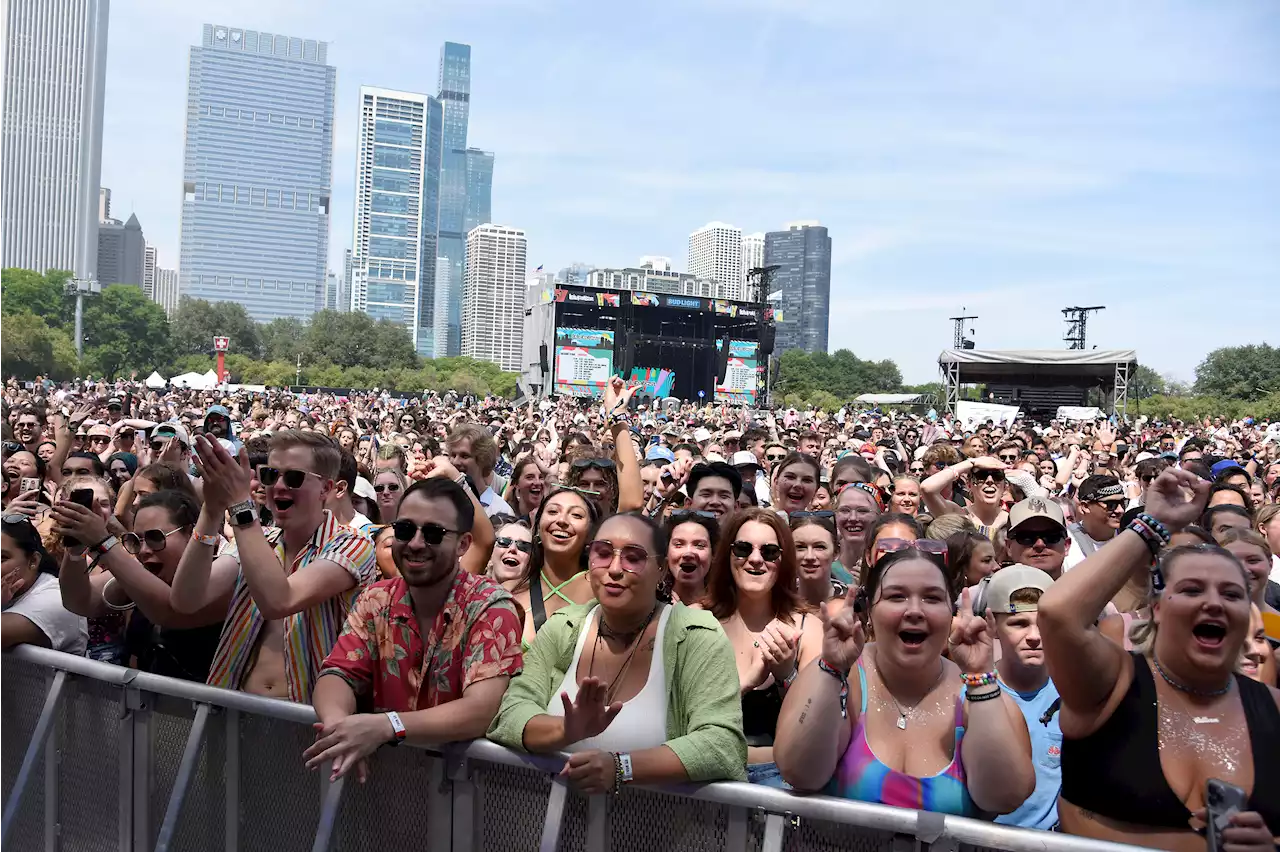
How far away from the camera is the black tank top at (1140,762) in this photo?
2605mm

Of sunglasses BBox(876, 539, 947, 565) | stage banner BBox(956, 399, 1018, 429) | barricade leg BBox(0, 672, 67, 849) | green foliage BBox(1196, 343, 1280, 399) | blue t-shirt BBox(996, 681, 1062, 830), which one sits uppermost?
green foliage BBox(1196, 343, 1280, 399)

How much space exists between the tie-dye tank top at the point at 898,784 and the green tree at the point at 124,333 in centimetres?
10846

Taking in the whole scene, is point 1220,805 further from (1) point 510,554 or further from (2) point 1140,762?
(1) point 510,554

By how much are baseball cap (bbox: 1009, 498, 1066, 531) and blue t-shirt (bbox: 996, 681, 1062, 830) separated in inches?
57.6

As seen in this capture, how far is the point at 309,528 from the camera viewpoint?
157 inches

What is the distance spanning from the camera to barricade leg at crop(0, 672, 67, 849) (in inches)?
158

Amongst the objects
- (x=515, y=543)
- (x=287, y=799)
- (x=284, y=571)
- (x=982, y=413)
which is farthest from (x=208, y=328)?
(x=287, y=799)

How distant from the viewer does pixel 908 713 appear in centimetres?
295

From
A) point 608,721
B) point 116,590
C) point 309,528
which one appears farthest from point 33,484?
point 608,721

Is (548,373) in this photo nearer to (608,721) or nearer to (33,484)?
(33,484)

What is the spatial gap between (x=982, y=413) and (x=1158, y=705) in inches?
→ 1207

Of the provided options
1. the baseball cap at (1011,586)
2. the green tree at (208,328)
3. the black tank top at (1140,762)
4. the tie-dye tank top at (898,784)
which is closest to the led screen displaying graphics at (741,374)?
the baseball cap at (1011,586)

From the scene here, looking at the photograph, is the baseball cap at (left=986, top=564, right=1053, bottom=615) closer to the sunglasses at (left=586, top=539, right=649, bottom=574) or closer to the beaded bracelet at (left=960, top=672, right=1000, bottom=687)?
the beaded bracelet at (left=960, top=672, right=1000, bottom=687)

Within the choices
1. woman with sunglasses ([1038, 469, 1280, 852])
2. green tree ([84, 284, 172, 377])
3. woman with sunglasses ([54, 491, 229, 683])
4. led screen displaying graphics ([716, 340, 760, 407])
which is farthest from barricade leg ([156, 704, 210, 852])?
green tree ([84, 284, 172, 377])
